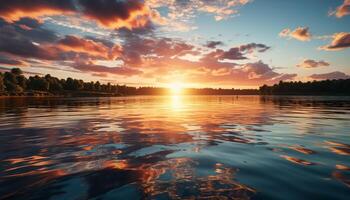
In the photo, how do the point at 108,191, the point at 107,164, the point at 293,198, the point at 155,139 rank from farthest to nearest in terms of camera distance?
the point at 155,139 < the point at 107,164 < the point at 108,191 < the point at 293,198

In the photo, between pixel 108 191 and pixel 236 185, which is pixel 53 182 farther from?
pixel 236 185

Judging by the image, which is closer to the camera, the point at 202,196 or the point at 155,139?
the point at 202,196

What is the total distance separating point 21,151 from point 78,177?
18.6ft

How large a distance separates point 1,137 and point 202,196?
14.6 meters

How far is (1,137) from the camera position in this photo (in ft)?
49.9

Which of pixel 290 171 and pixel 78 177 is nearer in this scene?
pixel 78 177

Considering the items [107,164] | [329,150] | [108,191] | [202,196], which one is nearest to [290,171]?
[202,196]

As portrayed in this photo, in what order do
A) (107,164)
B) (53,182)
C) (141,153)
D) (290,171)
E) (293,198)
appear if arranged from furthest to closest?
(141,153)
(107,164)
(290,171)
(53,182)
(293,198)

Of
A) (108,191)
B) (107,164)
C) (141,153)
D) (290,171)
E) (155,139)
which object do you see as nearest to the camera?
(108,191)

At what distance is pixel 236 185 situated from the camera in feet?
23.0

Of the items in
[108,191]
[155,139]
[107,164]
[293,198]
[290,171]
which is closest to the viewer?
[293,198]

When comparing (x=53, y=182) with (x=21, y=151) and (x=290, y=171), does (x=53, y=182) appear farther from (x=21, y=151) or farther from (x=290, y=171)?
(x=290, y=171)

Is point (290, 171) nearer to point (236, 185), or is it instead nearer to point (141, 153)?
point (236, 185)

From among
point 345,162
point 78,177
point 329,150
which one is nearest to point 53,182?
point 78,177
